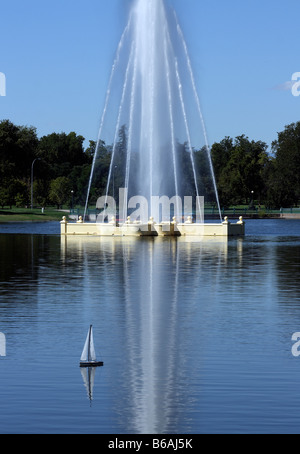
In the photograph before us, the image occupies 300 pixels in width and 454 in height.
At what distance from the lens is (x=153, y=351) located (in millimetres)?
15102

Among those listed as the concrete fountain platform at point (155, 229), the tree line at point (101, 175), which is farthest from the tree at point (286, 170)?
the concrete fountain platform at point (155, 229)

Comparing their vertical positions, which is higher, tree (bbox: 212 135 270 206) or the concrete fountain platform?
tree (bbox: 212 135 270 206)

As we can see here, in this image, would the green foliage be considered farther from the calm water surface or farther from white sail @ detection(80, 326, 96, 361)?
white sail @ detection(80, 326, 96, 361)

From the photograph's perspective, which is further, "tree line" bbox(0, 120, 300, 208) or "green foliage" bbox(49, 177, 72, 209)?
"green foliage" bbox(49, 177, 72, 209)

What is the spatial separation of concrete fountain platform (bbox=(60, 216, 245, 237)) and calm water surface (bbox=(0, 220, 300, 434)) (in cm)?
3184

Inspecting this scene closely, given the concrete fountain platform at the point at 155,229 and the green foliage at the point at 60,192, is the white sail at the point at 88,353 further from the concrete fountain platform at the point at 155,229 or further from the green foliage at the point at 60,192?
the green foliage at the point at 60,192

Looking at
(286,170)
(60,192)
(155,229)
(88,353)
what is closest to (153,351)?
(88,353)

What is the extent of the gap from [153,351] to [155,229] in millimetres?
48185

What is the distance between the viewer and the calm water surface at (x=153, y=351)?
35.1ft

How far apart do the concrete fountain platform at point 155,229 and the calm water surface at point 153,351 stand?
3184 centimetres

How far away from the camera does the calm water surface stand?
10695 millimetres

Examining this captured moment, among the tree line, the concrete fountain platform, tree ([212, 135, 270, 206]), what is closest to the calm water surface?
the concrete fountain platform
